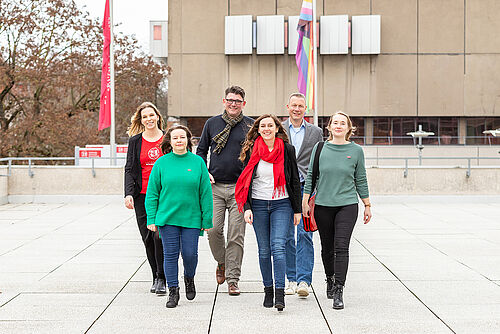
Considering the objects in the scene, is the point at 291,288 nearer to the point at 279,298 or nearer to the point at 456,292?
the point at 279,298

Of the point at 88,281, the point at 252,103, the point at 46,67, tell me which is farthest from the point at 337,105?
the point at 88,281

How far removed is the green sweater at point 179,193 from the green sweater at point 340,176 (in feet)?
3.52

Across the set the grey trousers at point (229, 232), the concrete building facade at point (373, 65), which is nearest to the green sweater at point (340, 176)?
the grey trousers at point (229, 232)

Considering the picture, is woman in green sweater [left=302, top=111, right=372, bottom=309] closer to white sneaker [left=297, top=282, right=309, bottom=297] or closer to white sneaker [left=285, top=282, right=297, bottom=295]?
white sneaker [left=297, top=282, right=309, bottom=297]

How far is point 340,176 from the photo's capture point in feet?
20.7

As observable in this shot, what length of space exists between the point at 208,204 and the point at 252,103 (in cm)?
3109

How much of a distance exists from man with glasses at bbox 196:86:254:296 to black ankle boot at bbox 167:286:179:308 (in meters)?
0.70

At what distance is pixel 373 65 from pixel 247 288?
31.4 m

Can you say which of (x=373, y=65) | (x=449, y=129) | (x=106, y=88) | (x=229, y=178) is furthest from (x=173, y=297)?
(x=449, y=129)

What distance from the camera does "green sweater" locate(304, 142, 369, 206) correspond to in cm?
630

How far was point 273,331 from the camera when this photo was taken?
5355 mm

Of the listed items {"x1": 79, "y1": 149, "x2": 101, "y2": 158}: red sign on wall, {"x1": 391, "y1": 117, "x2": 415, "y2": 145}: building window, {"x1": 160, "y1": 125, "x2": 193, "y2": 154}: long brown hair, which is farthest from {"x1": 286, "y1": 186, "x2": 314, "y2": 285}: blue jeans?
{"x1": 391, "y1": 117, "x2": 415, "y2": 145}: building window

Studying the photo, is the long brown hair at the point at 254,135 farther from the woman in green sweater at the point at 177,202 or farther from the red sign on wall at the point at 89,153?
the red sign on wall at the point at 89,153

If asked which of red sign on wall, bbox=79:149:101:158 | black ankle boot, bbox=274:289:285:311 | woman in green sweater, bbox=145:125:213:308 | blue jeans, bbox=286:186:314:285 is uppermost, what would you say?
red sign on wall, bbox=79:149:101:158
